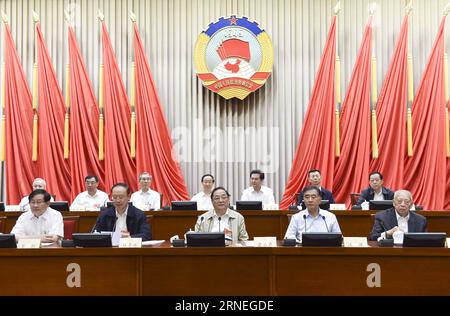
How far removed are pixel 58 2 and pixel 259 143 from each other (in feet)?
11.5

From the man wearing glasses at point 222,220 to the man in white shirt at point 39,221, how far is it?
1.13m

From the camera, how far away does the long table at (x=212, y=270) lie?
3.02 meters

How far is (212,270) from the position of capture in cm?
307

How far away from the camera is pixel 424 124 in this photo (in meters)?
6.96

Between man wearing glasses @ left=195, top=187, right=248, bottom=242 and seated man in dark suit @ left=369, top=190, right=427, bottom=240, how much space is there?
1004 millimetres

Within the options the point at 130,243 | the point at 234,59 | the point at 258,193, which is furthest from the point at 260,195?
the point at 130,243

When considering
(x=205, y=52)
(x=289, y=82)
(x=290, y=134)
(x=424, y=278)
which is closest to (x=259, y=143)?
(x=290, y=134)

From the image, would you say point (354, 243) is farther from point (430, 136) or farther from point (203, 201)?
point (430, 136)

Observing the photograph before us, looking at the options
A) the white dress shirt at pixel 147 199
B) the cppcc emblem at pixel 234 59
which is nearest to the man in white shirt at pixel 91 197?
the white dress shirt at pixel 147 199

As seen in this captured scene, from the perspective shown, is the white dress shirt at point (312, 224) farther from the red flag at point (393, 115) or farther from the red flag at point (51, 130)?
the red flag at point (51, 130)

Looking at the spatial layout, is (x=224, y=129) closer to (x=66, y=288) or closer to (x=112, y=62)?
(x=112, y=62)

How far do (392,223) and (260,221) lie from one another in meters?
1.61

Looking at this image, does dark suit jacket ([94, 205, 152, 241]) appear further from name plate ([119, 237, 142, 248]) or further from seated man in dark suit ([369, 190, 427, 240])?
seated man in dark suit ([369, 190, 427, 240])

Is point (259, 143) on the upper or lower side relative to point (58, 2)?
lower
